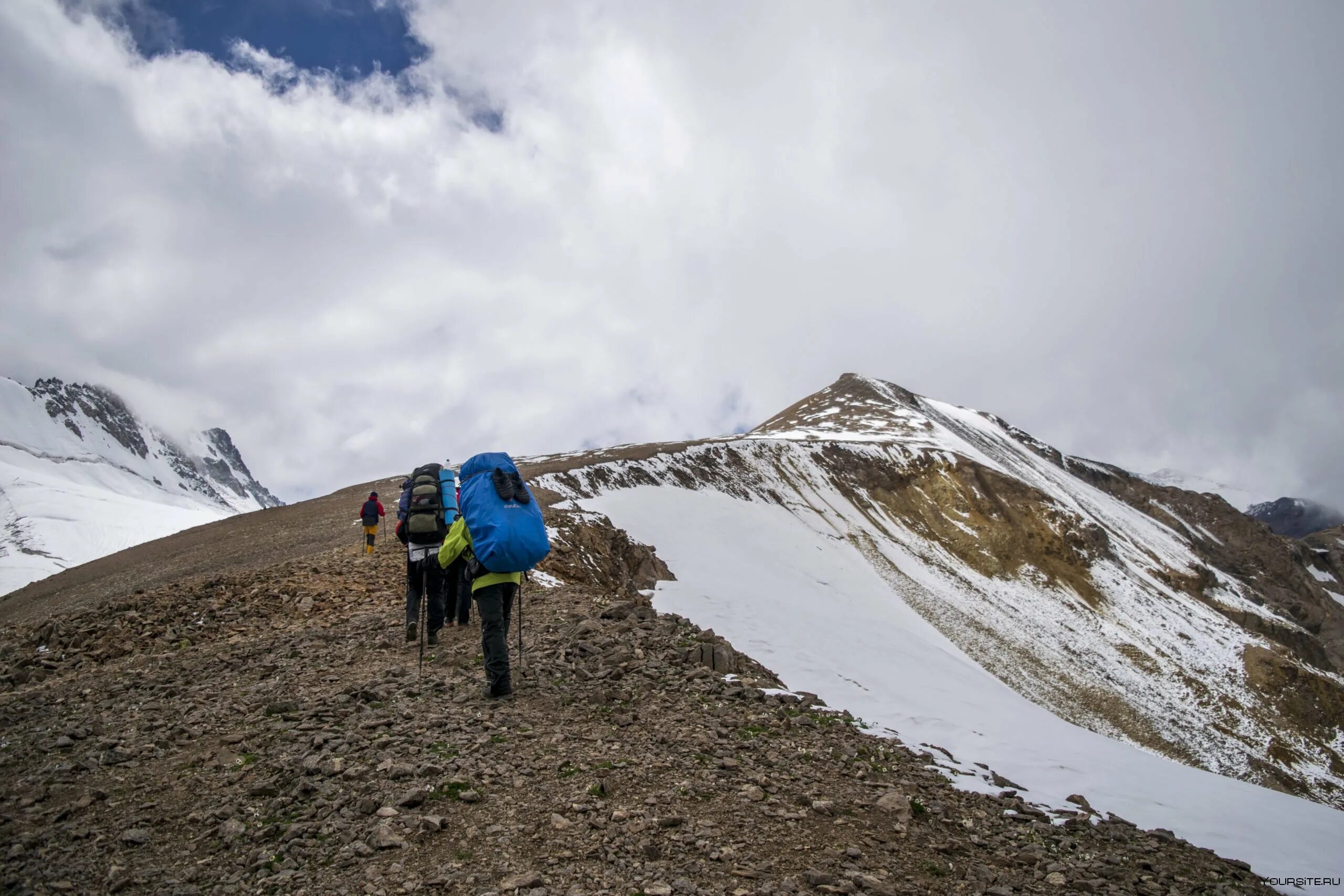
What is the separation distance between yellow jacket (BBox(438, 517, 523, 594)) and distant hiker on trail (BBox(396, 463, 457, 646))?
5.65ft

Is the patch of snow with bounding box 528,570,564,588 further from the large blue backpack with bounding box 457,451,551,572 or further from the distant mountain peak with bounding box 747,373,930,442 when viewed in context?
the distant mountain peak with bounding box 747,373,930,442

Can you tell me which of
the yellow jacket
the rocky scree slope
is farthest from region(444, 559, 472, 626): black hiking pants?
the rocky scree slope

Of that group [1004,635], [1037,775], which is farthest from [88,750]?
[1004,635]

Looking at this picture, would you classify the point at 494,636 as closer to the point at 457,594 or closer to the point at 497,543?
the point at 497,543

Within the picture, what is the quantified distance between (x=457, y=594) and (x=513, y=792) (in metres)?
6.58

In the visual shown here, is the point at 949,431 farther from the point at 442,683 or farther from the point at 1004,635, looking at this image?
the point at 442,683

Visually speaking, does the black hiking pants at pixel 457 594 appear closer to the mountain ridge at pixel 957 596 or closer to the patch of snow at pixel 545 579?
the mountain ridge at pixel 957 596

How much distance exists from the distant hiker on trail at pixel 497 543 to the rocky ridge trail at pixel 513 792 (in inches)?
24.7

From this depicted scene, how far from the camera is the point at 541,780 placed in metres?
5.91

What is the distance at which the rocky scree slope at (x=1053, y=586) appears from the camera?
41062 millimetres

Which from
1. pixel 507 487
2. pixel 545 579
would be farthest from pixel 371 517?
pixel 507 487

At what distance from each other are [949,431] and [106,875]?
87893 mm

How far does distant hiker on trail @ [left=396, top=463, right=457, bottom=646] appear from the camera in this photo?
10.7m
